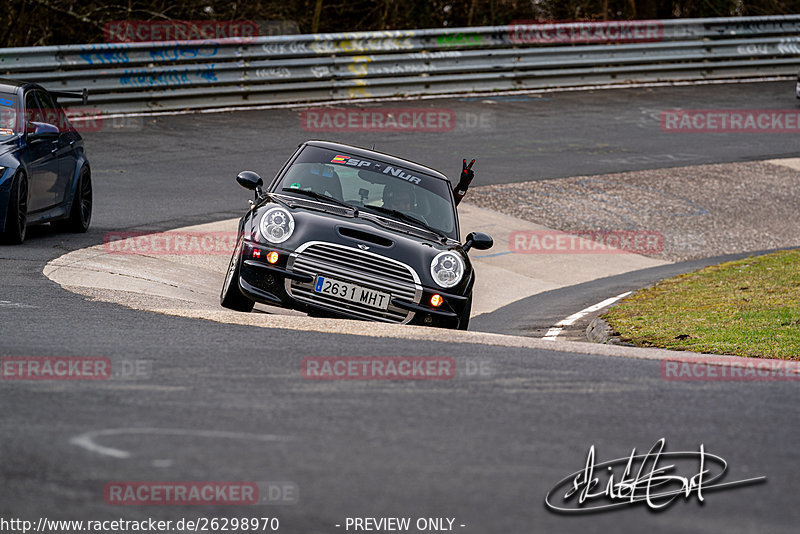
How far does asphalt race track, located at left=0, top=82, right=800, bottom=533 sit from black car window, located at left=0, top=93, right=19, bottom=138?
2547 millimetres

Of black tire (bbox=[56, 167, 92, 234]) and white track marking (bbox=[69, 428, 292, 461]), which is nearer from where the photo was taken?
white track marking (bbox=[69, 428, 292, 461])

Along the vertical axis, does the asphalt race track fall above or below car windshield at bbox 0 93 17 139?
below

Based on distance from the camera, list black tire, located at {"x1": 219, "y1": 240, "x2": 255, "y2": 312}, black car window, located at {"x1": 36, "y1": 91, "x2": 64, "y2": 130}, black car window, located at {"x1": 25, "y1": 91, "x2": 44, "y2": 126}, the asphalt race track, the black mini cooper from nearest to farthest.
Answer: the asphalt race track, the black mini cooper, black tire, located at {"x1": 219, "y1": 240, "x2": 255, "y2": 312}, black car window, located at {"x1": 25, "y1": 91, "x2": 44, "y2": 126}, black car window, located at {"x1": 36, "y1": 91, "x2": 64, "y2": 130}

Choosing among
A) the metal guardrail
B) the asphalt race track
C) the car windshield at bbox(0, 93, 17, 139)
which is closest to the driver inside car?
the asphalt race track

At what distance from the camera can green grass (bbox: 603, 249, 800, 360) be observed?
30.2 ft

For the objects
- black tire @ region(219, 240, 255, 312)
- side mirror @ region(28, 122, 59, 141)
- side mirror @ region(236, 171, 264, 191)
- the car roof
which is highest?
the car roof

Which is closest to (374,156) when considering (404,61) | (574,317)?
(574,317)

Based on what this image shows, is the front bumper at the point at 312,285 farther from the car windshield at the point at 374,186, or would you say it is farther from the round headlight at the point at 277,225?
the car windshield at the point at 374,186

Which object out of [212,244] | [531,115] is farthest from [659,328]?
[531,115]

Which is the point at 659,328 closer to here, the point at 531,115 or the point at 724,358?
the point at 724,358

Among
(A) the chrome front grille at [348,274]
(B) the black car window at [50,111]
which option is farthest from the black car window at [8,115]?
(A) the chrome front grille at [348,274]

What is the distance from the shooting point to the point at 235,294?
8641mm

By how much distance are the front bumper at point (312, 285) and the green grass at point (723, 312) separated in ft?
7.44

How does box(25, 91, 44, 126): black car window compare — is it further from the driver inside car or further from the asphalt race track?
the driver inside car
